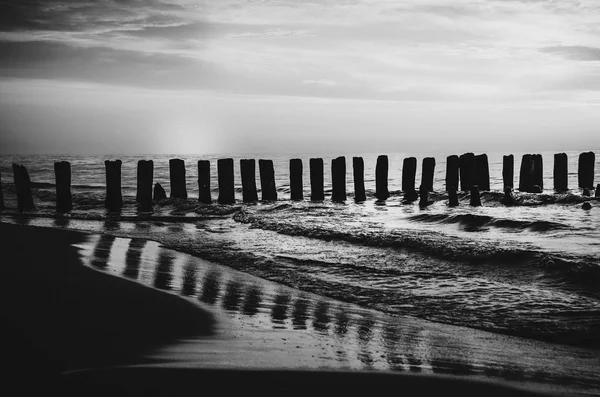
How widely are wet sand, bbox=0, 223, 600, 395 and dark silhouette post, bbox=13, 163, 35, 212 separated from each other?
12.6 meters

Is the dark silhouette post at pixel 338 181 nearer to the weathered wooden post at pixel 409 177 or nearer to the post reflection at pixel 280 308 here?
the weathered wooden post at pixel 409 177

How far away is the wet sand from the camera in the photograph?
3.31 meters

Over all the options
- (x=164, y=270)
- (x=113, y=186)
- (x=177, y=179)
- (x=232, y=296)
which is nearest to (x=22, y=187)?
(x=113, y=186)

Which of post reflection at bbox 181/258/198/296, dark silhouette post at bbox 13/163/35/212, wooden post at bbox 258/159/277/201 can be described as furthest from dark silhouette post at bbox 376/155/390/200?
post reflection at bbox 181/258/198/296

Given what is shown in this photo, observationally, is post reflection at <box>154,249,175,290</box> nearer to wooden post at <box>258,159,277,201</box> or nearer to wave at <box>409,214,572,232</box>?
wave at <box>409,214,572,232</box>

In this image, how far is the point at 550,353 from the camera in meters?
4.36

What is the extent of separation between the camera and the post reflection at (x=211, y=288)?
18.7 feet

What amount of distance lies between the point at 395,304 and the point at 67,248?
17.7ft

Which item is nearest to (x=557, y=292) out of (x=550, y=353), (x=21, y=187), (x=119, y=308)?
(x=550, y=353)

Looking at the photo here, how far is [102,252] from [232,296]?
3668 millimetres

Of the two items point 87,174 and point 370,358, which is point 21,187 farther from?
point 87,174

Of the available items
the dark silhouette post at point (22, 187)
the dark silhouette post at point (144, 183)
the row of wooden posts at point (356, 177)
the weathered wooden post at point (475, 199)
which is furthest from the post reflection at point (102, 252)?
the weathered wooden post at point (475, 199)

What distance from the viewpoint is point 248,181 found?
67.3ft

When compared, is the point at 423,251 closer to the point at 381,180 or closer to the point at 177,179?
the point at 381,180
